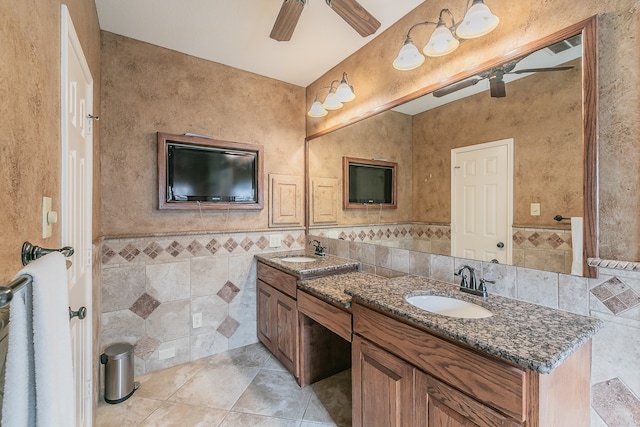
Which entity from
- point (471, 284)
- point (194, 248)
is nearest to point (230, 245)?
point (194, 248)

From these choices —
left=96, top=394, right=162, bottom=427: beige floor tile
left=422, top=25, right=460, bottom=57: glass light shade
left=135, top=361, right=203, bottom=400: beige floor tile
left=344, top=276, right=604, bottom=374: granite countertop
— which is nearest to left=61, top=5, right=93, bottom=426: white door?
left=96, top=394, right=162, bottom=427: beige floor tile

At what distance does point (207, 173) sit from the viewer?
250cm

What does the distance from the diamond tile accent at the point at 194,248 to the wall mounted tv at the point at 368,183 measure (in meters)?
1.35

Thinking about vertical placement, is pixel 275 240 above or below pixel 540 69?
below

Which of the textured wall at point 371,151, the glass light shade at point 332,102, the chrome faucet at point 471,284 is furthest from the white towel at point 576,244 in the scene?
the glass light shade at point 332,102

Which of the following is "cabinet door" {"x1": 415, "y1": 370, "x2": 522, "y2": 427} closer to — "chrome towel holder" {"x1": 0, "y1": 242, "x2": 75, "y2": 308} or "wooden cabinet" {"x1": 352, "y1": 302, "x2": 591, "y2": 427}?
"wooden cabinet" {"x1": 352, "y1": 302, "x2": 591, "y2": 427}

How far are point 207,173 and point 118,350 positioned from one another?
1477mm

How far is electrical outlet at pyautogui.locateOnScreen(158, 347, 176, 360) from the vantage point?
2.36 metres

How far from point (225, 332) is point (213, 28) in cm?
254

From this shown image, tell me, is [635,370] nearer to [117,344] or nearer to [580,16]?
[580,16]

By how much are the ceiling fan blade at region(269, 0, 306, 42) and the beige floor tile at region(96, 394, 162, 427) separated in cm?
258

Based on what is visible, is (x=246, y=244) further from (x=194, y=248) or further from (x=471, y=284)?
(x=471, y=284)

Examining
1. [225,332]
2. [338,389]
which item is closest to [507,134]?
[338,389]

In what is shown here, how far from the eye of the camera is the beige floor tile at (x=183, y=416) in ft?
5.87
